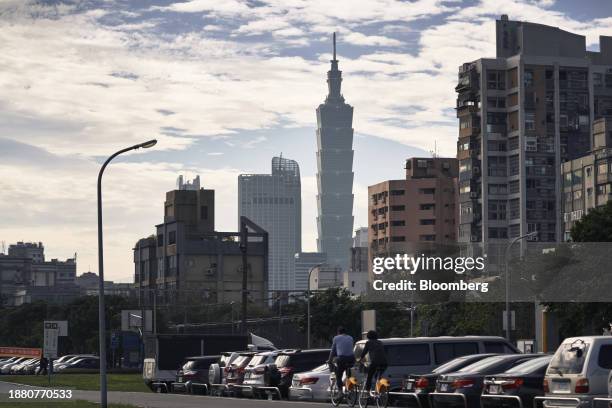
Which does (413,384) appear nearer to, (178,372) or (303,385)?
(303,385)

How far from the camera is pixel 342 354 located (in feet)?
99.8

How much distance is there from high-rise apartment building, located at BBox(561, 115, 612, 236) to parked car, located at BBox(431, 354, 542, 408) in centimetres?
10563

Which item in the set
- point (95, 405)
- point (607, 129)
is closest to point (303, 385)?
point (95, 405)

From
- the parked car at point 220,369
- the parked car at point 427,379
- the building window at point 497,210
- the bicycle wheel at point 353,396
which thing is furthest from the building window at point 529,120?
the bicycle wheel at point 353,396

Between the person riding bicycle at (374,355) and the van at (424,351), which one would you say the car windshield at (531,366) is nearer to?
the person riding bicycle at (374,355)

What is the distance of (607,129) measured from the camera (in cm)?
14125

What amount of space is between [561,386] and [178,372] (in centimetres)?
2897

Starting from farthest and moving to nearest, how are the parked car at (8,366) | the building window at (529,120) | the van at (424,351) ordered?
the building window at (529,120) < the parked car at (8,366) < the van at (424,351)

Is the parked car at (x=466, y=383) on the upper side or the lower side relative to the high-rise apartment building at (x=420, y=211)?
lower

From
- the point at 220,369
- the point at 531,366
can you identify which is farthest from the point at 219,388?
the point at 531,366

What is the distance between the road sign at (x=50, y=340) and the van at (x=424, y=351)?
29518 mm

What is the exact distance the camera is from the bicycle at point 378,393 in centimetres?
2798

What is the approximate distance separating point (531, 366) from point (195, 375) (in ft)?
78.2

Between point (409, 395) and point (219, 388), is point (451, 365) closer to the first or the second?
point (409, 395)
